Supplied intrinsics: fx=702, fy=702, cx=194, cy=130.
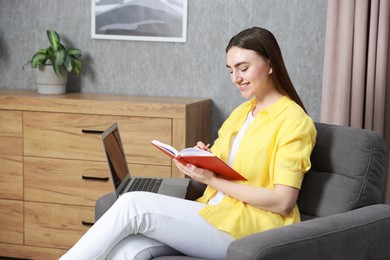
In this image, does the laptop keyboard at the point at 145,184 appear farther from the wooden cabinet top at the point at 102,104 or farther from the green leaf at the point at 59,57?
the green leaf at the point at 59,57

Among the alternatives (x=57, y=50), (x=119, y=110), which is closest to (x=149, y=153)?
(x=119, y=110)

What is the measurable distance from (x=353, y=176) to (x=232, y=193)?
43cm

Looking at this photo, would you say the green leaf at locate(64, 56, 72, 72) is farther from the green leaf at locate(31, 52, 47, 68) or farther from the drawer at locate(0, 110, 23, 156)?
the drawer at locate(0, 110, 23, 156)

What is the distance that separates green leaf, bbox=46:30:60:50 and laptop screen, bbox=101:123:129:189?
3.29 ft

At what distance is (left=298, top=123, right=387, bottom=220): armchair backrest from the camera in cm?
241

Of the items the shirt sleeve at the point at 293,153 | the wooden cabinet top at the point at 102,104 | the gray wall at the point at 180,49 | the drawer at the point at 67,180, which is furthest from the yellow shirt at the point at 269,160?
the gray wall at the point at 180,49

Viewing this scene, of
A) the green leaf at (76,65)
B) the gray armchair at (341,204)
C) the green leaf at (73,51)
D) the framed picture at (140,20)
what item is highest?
the framed picture at (140,20)

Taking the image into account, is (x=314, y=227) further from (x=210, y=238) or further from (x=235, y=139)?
(x=235, y=139)

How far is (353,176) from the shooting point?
242 centimetres

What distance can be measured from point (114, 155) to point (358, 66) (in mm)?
1233

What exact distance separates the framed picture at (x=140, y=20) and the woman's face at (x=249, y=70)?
1.33 metres

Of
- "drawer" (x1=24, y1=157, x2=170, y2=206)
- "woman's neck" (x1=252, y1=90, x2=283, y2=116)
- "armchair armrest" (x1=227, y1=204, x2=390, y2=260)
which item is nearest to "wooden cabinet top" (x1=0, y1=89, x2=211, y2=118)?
"drawer" (x1=24, y1=157, x2=170, y2=206)

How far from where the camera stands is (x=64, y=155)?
348 cm

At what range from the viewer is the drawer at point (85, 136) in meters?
3.37
